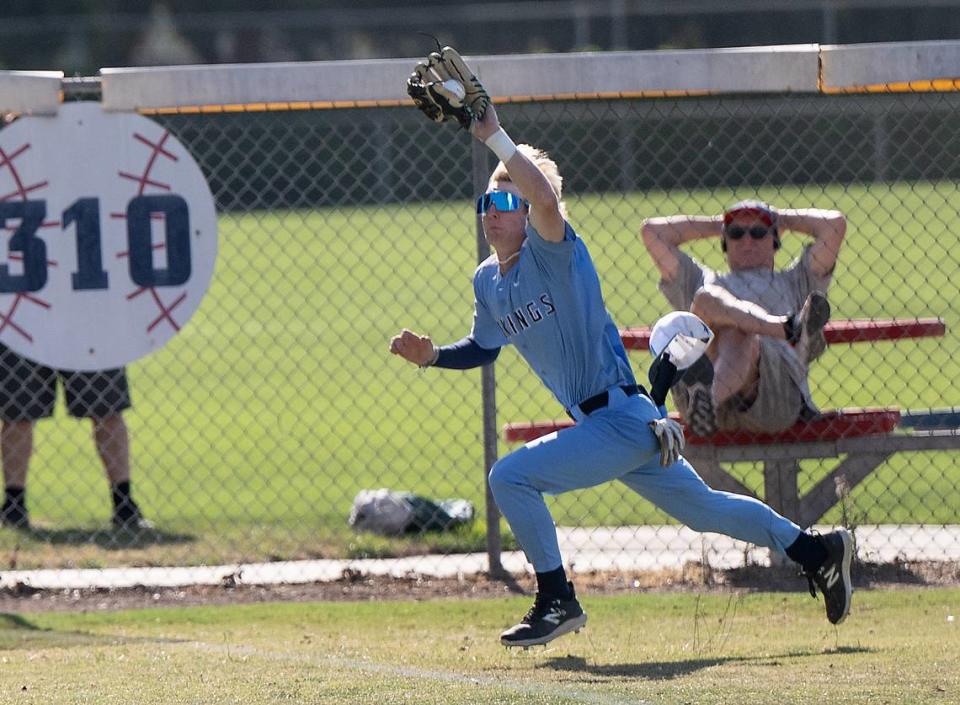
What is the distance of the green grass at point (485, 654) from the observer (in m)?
5.03

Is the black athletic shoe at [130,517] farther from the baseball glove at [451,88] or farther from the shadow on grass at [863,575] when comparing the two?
the baseball glove at [451,88]

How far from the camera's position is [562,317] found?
5.20 metres

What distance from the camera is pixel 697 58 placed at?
6707 millimetres

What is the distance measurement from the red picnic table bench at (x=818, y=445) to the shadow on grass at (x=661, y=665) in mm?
1258

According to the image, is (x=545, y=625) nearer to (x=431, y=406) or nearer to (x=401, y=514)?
(x=401, y=514)

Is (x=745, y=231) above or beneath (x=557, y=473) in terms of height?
above

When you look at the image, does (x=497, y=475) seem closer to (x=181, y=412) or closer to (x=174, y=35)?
(x=181, y=412)

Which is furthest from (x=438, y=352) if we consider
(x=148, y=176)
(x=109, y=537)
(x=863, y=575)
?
(x=109, y=537)

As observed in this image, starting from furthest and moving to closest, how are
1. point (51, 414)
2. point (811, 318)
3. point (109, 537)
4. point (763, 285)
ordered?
1. point (51, 414)
2. point (109, 537)
3. point (763, 285)
4. point (811, 318)

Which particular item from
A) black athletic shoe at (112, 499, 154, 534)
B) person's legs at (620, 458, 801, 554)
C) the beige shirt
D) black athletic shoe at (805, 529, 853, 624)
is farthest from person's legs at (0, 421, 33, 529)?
black athletic shoe at (805, 529, 853, 624)

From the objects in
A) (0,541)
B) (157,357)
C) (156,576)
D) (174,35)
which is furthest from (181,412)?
(174,35)

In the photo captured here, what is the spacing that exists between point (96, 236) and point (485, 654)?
2.52 m

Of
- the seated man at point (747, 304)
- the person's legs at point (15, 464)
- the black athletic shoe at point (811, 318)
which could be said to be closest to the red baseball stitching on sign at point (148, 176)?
the person's legs at point (15, 464)

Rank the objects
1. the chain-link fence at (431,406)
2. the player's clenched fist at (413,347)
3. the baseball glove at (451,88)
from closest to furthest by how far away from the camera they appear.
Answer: the baseball glove at (451,88)
the player's clenched fist at (413,347)
the chain-link fence at (431,406)
